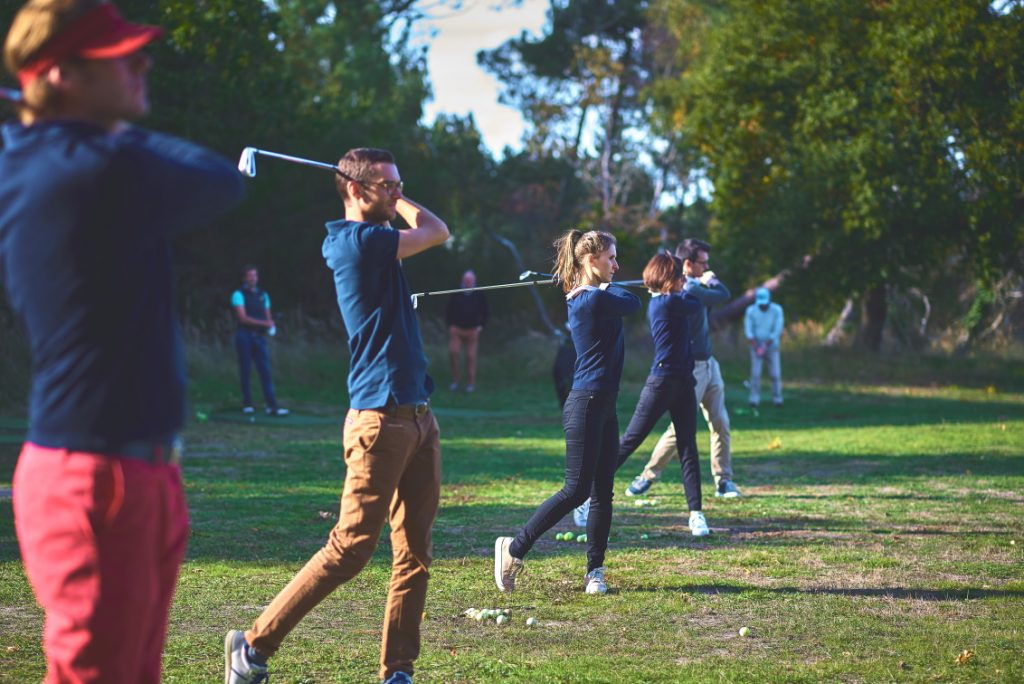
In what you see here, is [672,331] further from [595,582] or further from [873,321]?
[873,321]

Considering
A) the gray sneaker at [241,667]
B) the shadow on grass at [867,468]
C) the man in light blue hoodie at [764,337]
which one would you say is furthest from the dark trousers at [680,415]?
the man in light blue hoodie at [764,337]

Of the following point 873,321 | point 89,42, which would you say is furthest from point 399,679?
point 873,321

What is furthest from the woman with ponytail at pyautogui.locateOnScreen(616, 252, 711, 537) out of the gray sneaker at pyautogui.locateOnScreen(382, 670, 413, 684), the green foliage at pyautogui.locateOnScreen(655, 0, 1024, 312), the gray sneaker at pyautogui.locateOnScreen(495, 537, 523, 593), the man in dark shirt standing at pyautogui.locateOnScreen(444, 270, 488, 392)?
the green foliage at pyautogui.locateOnScreen(655, 0, 1024, 312)

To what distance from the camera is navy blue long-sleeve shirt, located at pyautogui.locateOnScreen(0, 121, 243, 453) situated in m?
2.68

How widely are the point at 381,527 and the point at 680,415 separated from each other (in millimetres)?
4427

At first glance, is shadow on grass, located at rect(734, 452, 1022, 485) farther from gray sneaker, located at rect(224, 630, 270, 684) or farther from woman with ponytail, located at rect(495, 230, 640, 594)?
gray sneaker, located at rect(224, 630, 270, 684)

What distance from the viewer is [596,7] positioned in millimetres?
46781

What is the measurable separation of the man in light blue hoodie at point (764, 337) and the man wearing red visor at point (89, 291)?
18047mm

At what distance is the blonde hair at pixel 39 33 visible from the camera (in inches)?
105

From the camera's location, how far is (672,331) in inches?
340

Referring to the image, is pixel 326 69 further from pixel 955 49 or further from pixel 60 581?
pixel 60 581

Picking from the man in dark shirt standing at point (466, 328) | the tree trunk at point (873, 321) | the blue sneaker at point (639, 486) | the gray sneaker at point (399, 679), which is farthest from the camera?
the tree trunk at point (873, 321)

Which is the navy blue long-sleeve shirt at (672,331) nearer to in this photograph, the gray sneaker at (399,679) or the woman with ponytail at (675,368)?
the woman with ponytail at (675,368)

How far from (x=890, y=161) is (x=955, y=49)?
2654mm
